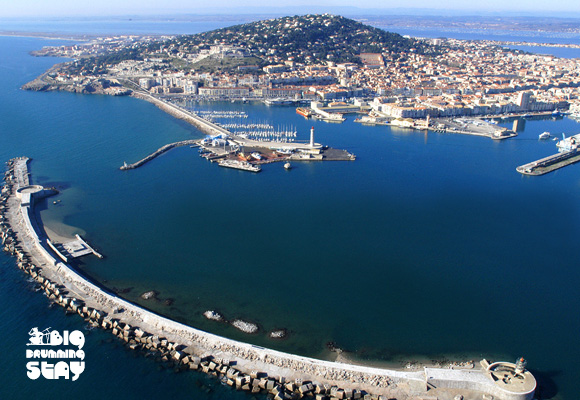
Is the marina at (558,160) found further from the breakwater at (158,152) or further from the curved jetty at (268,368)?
the breakwater at (158,152)

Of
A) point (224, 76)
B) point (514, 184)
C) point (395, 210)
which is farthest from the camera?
point (224, 76)

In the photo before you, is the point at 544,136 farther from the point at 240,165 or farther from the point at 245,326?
the point at 245,326

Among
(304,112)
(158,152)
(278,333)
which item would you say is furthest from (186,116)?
(278,333)

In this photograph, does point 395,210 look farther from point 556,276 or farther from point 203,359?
point 203,359

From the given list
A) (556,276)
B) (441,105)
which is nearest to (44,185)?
(556,276)

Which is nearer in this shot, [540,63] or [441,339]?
[441,339]
